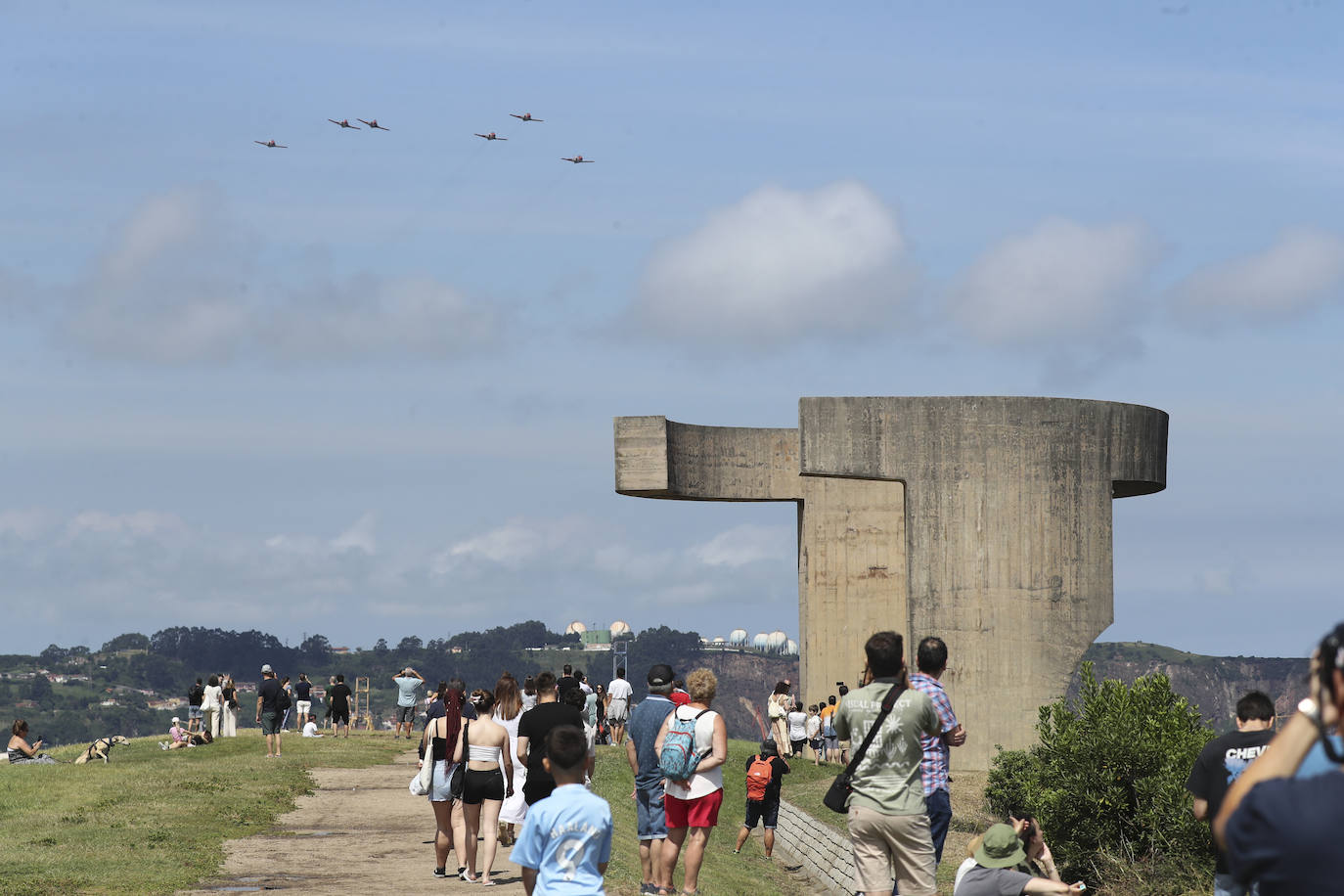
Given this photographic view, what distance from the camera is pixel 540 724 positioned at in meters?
9.63

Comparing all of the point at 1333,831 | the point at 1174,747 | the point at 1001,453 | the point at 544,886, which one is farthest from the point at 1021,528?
the point at 1333,831

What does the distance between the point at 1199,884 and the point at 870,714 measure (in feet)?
28.9

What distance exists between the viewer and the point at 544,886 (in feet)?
19.7

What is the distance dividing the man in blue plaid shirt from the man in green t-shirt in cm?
15

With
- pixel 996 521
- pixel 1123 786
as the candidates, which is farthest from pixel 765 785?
pixel 996 521

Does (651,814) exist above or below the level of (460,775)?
below

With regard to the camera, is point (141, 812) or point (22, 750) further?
point (22, 750)

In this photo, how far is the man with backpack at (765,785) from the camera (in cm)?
1639

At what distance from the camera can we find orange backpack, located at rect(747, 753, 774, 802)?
53.7 ft

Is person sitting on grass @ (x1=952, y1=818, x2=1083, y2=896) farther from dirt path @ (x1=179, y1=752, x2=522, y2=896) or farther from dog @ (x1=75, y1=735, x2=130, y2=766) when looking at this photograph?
dog @ (x1=75, y1=735, x2=130, y2=766)

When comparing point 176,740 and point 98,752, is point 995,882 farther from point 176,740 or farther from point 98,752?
point 176,740

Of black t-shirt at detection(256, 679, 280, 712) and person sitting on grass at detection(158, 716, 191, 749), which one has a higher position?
black t-shirt at detection(256, 679, 280, 712)

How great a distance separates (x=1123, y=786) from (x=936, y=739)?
30.8 ft

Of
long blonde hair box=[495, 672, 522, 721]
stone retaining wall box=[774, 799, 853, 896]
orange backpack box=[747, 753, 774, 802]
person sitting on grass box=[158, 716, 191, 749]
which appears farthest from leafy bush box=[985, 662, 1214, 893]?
person sitting on grass box=[158, 716, 191, 749]
